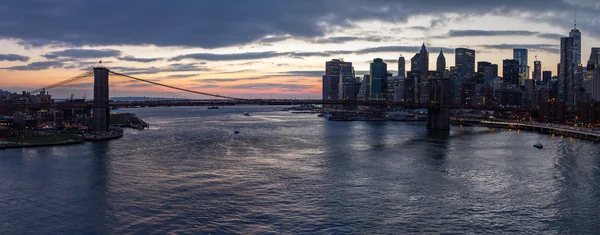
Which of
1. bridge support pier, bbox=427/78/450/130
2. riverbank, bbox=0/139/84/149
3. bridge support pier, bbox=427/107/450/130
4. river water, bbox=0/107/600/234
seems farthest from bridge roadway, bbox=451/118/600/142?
riverbank, bbox=0/139/84/149

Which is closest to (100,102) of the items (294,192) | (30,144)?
(30,144)

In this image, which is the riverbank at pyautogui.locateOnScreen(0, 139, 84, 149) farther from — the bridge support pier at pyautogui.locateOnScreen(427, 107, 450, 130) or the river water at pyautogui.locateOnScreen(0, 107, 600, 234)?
the bridge support pier at pyautogui.locateOnScreen(427, 107, 450, 130)

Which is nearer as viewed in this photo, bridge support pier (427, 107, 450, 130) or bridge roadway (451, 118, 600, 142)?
bridge roadway (451, 118, 600, 142)

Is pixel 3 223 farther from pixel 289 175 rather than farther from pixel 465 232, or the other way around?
pixel 465 232

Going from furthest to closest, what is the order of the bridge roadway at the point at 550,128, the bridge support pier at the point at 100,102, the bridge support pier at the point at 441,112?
1. the bridge support pier at the point at 441,112
2. the bridge roadway at the point at 550,128
3. the bridge support pier at the point at 100,102

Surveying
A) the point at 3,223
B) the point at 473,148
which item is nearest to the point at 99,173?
the point at 3,223

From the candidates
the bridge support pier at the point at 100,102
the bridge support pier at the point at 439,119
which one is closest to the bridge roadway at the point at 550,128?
the bridge support pier at the point at 439,119

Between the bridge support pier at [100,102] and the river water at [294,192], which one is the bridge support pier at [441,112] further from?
the bridge support pier at [100,102]
